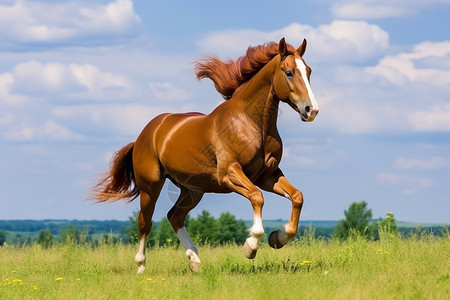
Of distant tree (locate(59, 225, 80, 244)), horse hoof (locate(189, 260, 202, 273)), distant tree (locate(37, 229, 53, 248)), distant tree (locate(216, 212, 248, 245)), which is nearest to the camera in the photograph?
horse hoof (locate(189, 260, 202, 273))

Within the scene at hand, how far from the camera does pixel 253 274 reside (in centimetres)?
882

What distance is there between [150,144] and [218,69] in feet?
5.59

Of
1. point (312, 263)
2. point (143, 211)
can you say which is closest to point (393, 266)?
point (312, 263)

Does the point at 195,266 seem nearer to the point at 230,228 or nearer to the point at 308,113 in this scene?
the point at 308,113

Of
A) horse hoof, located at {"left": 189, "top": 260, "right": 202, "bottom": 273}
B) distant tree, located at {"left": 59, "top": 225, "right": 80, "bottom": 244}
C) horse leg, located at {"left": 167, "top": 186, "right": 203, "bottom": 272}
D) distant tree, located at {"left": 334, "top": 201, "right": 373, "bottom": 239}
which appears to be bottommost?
horse hoof, located at {"left": 189, "top": 260, "right": 202, "bottom": 273}

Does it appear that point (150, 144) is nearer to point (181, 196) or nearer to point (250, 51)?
A: point (181, 196)

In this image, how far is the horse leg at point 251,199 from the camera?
8367 millimetres

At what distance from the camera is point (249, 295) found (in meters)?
7.01

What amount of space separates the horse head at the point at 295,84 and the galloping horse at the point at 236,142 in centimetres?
1

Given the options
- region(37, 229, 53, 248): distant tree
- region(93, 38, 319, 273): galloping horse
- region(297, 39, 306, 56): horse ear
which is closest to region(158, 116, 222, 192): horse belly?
region(93, 38, 319, 273): galloping horse

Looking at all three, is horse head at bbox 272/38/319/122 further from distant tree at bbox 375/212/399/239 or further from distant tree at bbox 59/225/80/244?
distant tree at bbox 59/225/80/244

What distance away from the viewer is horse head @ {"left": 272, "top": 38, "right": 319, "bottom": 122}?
823 centimetres

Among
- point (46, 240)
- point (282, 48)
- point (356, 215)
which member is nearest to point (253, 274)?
point (282, 48)

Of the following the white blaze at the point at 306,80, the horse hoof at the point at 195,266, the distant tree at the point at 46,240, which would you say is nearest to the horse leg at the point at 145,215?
the horse hoof at the point at 195,266
